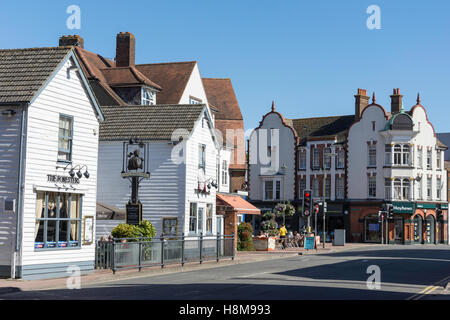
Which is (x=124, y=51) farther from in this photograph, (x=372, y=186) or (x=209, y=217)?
(x=372, y=186)

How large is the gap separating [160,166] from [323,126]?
44114mm

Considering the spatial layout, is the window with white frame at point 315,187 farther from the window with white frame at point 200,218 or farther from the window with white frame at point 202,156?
the window with white frame at point 200,218

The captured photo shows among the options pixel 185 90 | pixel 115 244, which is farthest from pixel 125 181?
pixel 185 90

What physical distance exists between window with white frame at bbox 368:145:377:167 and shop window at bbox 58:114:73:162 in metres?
49.8

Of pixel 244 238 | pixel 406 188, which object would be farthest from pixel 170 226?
pixel 406 188

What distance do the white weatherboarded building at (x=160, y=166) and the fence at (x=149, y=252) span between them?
11.2 ft

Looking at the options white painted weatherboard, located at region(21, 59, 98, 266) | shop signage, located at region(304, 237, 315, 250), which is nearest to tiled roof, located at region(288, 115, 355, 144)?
shop signage, located at region(304, 237, 315, 250)

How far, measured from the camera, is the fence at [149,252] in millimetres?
23719

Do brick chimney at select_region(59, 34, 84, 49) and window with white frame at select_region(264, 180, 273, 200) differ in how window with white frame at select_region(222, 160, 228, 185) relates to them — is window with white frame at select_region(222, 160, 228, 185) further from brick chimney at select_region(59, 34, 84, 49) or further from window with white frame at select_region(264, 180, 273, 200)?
window with white frame at select_region(264, 180, 273, 200)

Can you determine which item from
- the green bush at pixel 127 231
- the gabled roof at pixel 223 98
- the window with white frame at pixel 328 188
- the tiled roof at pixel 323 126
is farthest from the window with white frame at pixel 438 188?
the green bush at pixel 127 231

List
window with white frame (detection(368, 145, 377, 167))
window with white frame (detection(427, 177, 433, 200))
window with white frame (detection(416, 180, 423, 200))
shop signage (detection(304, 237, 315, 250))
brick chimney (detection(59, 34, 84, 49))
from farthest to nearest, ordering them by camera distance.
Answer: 1. window with white frame (detection(427, 177, 433, 200))
2. window with white frame (detection(368, 145, 377, 167))
3. window with white frame (detection(416, 180, 423, 200))
4. brick chimney (detection(59, 34, 84, 49))
5. shop signage (detection(304, 237, 315, 250))

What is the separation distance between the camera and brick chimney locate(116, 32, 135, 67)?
48.2 m

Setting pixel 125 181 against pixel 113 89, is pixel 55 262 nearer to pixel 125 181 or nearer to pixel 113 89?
pixel 125 181

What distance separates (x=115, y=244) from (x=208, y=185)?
Result: 41.9ft
